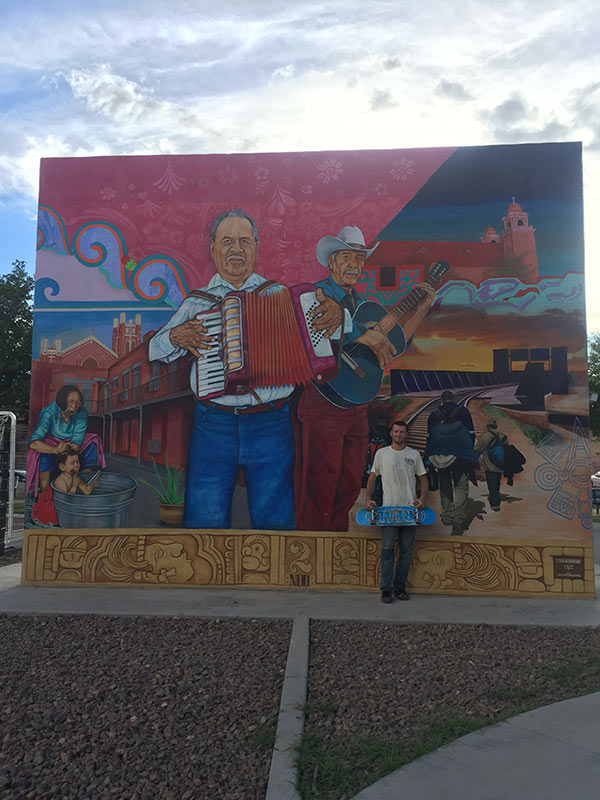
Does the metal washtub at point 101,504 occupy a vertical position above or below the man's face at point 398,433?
below

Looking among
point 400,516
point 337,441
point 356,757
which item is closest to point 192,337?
point 337,441

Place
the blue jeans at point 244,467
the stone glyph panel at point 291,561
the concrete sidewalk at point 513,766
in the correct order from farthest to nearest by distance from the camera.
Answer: the blue jeans at point 244,467 → the stone glyph panel at point 291,561 → the concrete sidewalk at point 513,766

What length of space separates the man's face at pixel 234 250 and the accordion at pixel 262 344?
0.83ft

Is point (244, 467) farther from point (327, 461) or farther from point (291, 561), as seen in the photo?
point (291, 561)

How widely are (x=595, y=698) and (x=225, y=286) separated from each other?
220 inches

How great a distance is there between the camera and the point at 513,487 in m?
7.33

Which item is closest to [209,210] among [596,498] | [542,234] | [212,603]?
[542,234]

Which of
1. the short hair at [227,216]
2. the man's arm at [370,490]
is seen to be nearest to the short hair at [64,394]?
the short hair at [227,216]

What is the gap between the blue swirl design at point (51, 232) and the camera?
8.02 metres

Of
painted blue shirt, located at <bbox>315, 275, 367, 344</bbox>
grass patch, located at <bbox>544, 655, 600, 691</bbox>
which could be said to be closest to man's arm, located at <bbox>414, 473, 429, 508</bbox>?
painted blue shirt, located at <bbox>315, 275, 367, 344</bbox>

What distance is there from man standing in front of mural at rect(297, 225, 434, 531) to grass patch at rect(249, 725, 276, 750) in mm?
3709

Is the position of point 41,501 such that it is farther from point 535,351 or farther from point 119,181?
point 535,351

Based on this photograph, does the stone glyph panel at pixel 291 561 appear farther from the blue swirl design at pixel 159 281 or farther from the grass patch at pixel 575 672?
the blue swirl design at pixel 159 281

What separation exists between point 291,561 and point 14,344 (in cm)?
2063
